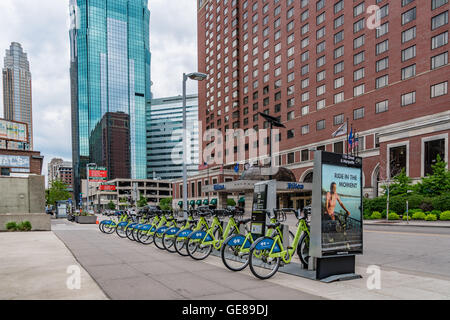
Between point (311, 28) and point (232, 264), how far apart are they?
59520 millimetres

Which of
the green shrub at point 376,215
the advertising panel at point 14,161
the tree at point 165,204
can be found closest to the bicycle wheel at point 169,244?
the green shrub at point 376,215

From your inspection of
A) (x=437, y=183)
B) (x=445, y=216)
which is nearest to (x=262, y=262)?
(x=445, y=216)

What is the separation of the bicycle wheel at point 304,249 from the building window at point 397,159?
3917 cm

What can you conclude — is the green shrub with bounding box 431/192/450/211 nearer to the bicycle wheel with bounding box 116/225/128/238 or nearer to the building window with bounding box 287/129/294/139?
the bicycle wheel with bounding box 116/225/128/238

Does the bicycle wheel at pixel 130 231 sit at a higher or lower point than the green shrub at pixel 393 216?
higher

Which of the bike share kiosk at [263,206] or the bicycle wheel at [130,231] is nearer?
the bike share kiosk at [263,206]

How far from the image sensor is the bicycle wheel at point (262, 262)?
6.80 m

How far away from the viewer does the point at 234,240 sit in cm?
786

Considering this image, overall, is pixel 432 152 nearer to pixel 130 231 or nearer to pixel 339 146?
pixel 339 146

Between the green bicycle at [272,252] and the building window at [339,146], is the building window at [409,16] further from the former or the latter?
the green bicycle at [272,252]
